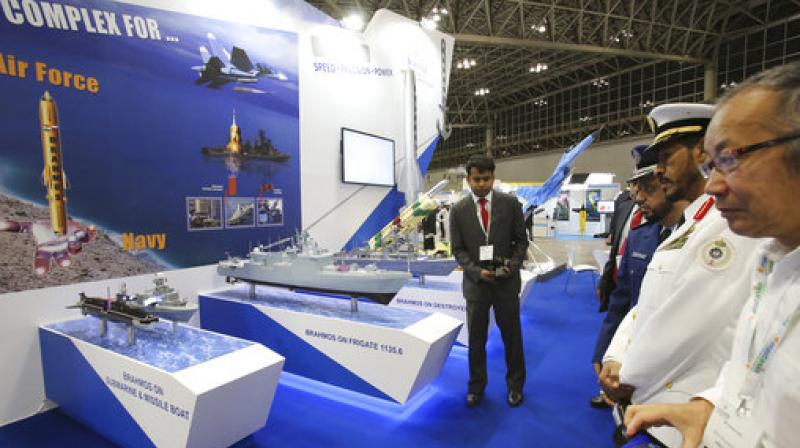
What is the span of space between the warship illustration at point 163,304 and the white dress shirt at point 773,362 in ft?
9.02

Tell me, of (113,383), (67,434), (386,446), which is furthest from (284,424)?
(67,434)

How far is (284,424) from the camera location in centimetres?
265

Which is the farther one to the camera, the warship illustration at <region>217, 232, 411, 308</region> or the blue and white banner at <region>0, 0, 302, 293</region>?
the warship illustration at <region>217, 232, 411, 308</region>

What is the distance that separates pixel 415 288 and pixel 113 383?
278 cm

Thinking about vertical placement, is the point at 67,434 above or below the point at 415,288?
below

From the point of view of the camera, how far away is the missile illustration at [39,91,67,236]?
272 centimetres

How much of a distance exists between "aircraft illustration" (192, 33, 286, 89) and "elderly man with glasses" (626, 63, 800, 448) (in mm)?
3890

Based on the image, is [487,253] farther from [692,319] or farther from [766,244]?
[766,244]

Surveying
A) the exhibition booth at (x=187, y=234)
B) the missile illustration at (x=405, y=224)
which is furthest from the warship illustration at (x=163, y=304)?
the missile illustration at (x=405, y=224)

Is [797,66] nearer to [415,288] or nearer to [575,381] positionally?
[575,381]

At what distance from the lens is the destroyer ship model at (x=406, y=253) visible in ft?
14.0

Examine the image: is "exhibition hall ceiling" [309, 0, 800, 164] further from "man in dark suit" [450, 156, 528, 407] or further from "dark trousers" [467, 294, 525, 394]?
"dark trousers" [467, 294, 525, 394]

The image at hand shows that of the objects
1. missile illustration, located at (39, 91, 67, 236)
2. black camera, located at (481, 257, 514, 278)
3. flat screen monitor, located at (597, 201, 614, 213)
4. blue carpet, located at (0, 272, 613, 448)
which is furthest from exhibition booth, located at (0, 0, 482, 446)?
flat screen monitor, located at (597, 201, 614, 213)

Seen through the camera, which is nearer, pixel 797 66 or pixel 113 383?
pixel 797 66
